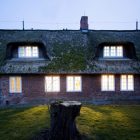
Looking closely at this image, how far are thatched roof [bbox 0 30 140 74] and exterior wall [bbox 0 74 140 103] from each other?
2.72 ft

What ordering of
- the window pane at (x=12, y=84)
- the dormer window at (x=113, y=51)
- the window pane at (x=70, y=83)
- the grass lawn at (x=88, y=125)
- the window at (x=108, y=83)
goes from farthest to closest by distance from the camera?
the dormer window at (x=113, y=51), the window at (x=108, y=83), the window pane at (x=70, y=83), the window pane at (x=12, y=84), the grass lawn at (x=88, y=125)

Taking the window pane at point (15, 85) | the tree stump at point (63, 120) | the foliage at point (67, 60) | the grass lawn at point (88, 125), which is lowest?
the grass lawn at point (88, 125)

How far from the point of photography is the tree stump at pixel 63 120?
41.1 feet

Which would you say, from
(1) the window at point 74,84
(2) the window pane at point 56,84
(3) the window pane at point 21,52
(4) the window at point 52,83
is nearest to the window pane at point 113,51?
(1) the window at point 74,84

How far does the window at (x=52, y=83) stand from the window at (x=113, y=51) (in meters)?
5.84

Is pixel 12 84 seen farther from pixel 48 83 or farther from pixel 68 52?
pixel 68 52

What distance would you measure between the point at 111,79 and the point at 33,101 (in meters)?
7.81

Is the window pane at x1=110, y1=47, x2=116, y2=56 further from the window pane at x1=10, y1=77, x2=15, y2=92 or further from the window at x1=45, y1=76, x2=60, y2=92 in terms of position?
the window pane at x1=10, y1=77, x2=15, y2=92

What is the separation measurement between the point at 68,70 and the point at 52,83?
2023mm

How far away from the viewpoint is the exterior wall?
86.5ft

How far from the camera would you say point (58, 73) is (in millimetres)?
26172

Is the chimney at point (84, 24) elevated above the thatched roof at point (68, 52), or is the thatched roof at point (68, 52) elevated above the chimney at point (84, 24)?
the chimney at point (84, 24)

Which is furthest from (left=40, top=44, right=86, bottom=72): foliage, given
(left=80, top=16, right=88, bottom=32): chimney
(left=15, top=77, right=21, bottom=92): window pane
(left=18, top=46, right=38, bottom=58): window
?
(left=80, top=16, right=88, bottom=32): chimney

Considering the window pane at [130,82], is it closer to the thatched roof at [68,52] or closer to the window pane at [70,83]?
the thatched roof at [68,52]
